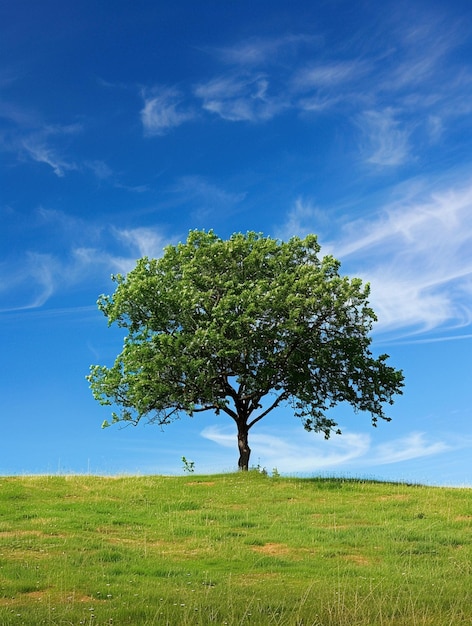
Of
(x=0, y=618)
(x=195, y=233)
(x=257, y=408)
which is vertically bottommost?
(x=0, y=618)

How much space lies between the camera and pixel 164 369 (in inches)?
1478

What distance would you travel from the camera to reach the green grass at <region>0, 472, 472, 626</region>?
1239cm

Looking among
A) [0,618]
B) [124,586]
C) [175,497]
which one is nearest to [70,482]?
[175,497]

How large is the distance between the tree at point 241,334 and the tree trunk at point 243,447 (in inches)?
2.6

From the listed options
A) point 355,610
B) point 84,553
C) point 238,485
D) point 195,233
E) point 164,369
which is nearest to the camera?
point 355,610

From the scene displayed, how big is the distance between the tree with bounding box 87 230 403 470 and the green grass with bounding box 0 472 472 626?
16.4 feet

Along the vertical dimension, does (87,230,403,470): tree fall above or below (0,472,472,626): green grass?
above

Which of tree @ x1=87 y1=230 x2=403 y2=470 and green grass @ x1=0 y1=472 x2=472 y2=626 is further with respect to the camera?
tree @ x1=87 y1=230 x2=403 y2=470

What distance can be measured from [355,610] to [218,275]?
1084 inches

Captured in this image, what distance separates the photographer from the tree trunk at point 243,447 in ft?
127

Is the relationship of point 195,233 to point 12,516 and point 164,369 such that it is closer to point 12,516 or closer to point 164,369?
point 164,369

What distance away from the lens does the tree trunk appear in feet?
127

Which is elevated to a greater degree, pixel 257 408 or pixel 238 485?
pixel 257 408

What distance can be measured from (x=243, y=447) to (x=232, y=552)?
1937 cm
